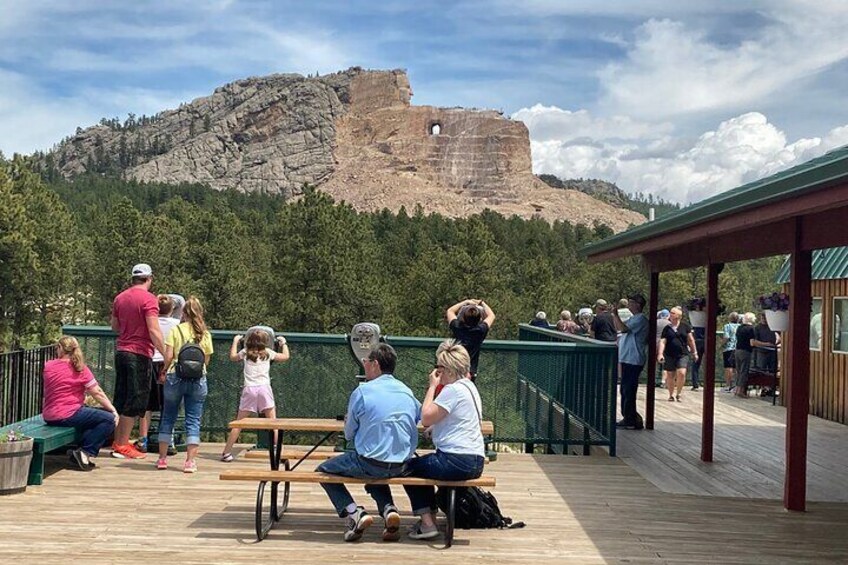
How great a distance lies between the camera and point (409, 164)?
18238 cm

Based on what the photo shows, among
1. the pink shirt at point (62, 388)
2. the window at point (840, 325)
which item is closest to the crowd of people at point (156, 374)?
the pink shirt at point (62, 388)

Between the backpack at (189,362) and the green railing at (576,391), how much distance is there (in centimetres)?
350

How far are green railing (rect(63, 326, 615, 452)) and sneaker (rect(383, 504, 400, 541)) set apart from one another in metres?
4.11

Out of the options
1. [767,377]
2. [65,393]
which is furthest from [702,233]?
[767,377]

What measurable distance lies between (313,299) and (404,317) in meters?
4.35

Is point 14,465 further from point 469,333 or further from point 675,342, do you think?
point 675,342

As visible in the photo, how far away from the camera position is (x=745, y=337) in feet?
56.9

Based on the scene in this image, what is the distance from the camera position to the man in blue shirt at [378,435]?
6.20m

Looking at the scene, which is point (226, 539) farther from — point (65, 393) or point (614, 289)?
point (614, 289)

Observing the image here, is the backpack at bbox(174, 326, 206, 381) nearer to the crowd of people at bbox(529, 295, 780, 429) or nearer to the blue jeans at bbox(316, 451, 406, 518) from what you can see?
the blue jeans at bbox(316, 451, 406, 518)

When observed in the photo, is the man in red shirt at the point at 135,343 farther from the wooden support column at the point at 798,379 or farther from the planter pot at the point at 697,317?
the planter pot at the point at 697,317

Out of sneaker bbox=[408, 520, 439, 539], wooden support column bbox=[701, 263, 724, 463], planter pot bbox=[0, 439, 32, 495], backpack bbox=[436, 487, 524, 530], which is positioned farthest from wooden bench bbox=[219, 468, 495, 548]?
wooden support column bbox=[701, 263, 724, 463]

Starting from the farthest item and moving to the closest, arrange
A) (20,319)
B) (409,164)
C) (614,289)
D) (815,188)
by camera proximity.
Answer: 1. (409,164)
2. (614,289)
3. (20,319)
4. (815,188)

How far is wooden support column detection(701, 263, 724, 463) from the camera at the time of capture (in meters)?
10.2
